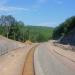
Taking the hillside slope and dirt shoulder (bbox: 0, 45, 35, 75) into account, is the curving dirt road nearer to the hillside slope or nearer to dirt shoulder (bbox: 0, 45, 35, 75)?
dirt shoulder (bbox: 0, 45, 35, 75)

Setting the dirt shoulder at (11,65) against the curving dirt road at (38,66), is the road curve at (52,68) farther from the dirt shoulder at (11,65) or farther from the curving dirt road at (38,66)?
the dirt shoulder at (11,65)

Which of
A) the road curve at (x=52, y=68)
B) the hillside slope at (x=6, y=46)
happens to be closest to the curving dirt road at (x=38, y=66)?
the road curve at (x=52, y=68)

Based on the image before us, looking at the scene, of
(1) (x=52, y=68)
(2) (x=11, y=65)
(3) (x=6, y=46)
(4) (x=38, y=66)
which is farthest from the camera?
(3) (x=6, y=46)

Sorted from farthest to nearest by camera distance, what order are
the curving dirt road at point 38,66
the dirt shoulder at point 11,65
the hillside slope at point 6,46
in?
1. the hillside slope at point 6,46
2. the dirt shoulder at point 11,65
3. the curving dirt road at point 38,66

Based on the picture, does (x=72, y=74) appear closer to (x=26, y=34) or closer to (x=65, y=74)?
(x=65, y=74)

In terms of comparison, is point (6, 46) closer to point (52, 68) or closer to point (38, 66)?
point (38, 66)

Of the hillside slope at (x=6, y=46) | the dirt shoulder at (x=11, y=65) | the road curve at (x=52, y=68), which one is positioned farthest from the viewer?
the hillside slope at (x=6, y=46)

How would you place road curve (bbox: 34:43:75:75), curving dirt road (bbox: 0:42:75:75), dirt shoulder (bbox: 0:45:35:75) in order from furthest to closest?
1. dirt shoulder (bbox: 0:45:35:75)
2. curving dirt road (bbox: 0:42:75:75)
3. road curve (bbox: 34:43:75:75)

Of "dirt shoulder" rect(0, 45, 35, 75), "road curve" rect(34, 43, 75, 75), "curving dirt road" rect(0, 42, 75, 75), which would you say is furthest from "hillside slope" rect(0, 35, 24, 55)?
"road curve" rect(34, 43, 75, 75)

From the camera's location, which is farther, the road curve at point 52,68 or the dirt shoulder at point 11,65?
the dirt shoulder at point 11,65

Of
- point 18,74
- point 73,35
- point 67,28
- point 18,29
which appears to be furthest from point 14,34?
point 18,74

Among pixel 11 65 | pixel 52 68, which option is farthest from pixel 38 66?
pixel 52 68

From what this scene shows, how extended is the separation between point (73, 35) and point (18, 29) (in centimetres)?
6412

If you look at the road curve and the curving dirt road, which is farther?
the curving dirt road
